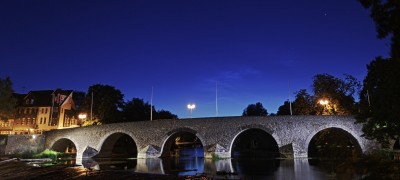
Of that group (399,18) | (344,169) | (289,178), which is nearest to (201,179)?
(289,178)

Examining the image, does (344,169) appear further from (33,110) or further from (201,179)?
(33,110)

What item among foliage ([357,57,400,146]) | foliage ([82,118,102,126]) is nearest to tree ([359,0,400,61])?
foliage ([357,57,400,146])

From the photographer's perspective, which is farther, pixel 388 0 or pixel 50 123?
pixel 50 123

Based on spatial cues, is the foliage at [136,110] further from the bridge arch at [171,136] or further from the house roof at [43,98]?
the bridge arch at [171,136]

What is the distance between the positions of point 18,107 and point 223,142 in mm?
51586

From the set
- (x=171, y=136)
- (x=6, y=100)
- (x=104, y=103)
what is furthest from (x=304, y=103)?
(x=6, y=100)

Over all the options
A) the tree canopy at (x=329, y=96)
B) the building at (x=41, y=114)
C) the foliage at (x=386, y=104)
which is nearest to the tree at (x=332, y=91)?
the tree canopy at (x=329, y=96)

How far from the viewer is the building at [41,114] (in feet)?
218

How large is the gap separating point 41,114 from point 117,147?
63.2 ft

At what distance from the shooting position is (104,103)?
194 feet

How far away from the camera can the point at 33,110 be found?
221 feet

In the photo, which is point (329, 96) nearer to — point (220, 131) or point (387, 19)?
point (220, 131)

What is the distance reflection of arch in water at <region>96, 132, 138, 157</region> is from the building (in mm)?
11585

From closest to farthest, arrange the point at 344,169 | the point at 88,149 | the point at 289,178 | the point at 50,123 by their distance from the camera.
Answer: the point at 344,169 < the point at 289,178 < the point at 88,149 < the point at 50,123
